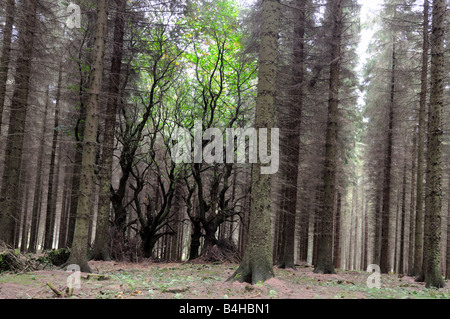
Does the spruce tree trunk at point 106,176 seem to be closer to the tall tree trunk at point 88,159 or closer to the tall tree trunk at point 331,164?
the tall tree trunk at point 88,159

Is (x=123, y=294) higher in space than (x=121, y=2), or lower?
lower

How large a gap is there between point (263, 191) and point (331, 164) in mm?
5428

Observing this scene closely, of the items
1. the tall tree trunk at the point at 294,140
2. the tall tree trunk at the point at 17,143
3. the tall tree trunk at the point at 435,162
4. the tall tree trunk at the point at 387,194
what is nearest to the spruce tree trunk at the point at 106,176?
the tall tree trunk at the point at 17,143

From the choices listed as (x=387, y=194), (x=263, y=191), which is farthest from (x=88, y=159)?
(x=387, y=194)

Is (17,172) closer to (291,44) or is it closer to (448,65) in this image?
(291,44)

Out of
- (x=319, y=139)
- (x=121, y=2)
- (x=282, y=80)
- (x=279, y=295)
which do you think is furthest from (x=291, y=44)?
(x=279, y=295)

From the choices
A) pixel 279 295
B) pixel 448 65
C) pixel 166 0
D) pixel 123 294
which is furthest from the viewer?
pixel 448 65

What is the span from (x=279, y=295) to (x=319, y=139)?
A: 12.0m

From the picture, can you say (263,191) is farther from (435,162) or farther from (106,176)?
(106,176)

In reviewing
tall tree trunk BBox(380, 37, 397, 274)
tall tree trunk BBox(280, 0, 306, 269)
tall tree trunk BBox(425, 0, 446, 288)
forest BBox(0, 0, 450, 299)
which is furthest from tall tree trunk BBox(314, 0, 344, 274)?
tall tree trunk BBox(380, 37, 397, 274)

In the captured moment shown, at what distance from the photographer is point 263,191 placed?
795 centimetres

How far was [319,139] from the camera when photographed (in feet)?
56.0

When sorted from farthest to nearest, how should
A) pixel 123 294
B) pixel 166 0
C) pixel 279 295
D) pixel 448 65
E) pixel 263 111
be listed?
1. pixel 448 65
2. pixel 166 0
3. pixel 263 111
4. pixel 279 295
5. pixel 123 294

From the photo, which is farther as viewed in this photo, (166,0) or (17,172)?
(166,0)
